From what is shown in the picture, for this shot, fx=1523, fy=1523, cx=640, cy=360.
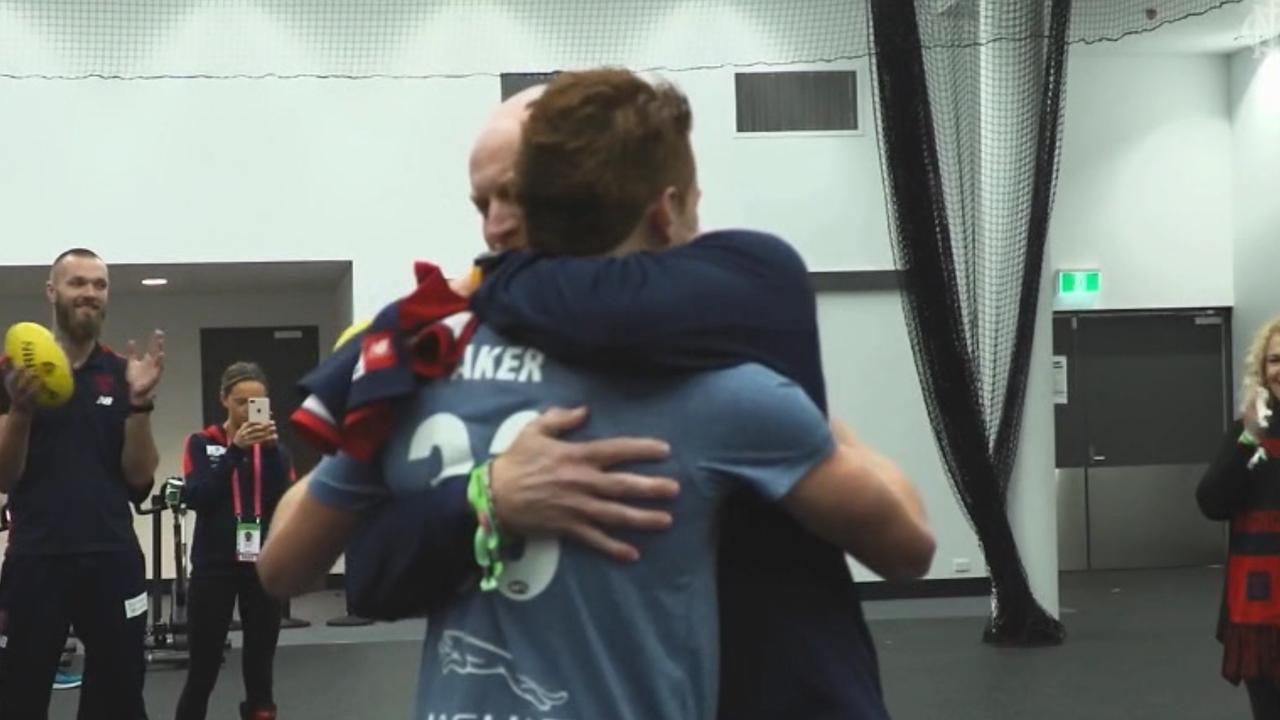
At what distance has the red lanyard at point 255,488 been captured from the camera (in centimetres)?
536

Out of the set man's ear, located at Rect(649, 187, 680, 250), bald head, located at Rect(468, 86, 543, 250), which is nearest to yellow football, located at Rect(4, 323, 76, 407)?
bald head, located at Rect(468, 86, 543, 250)

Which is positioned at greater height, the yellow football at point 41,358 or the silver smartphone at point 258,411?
the yellow football at point 41,358

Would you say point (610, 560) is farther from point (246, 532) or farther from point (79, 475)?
point (246, 532)

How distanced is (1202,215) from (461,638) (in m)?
11.3

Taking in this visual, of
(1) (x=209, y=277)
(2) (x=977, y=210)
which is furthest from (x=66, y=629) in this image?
(1) (x=209, y=277)

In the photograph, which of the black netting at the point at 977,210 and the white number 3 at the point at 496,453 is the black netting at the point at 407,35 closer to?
the black netting at the point at 977,210

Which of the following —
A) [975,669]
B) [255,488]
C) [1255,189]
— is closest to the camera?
[255,488]

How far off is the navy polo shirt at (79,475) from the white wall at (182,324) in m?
7.26

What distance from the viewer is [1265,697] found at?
13.3 ft

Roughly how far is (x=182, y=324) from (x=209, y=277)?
1.32 meters

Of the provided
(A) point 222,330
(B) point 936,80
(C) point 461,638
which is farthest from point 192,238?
(C) point 461,638

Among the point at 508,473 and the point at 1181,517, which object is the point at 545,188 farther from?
the point at 1181,517

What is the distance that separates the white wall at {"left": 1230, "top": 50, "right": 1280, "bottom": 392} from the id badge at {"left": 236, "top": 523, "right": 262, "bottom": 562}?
8.24 m

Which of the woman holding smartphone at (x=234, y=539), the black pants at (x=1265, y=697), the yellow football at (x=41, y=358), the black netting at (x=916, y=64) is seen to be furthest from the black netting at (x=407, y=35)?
the black pants at (x=1265, y=697)
